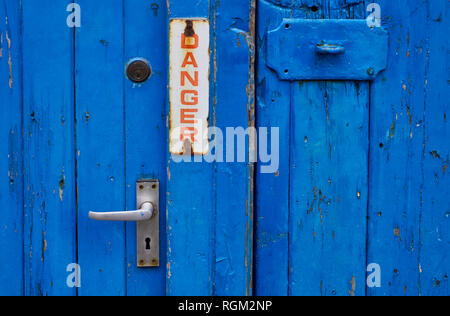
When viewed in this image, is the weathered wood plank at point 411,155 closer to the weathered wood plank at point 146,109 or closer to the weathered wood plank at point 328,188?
the weathered wood plank at point 328,188

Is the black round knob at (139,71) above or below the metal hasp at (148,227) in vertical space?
above

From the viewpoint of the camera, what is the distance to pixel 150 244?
3.92ft

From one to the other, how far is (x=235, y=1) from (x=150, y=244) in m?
0.64

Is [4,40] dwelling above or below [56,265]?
above

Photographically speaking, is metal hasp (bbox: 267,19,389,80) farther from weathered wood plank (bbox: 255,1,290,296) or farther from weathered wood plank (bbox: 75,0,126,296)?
weathered wood plank (bbox: 75,0,126,296)

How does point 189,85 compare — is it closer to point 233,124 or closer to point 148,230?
point 233,124

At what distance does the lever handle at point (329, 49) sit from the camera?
1122 millimetres

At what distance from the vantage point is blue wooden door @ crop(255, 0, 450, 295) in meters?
1.16

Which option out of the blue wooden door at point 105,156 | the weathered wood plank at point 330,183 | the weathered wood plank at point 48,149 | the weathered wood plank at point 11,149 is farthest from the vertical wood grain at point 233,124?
the weathered wood plank at point 11,149

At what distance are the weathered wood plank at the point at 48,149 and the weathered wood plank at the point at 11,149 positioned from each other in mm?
17

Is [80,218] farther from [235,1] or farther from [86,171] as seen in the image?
[235,1]

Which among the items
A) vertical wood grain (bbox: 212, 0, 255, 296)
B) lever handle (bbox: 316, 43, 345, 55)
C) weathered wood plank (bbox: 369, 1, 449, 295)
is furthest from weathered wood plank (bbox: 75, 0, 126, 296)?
weathered wood plank (bbox: 369, 1, 449, 295)

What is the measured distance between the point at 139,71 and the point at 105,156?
0.23m
